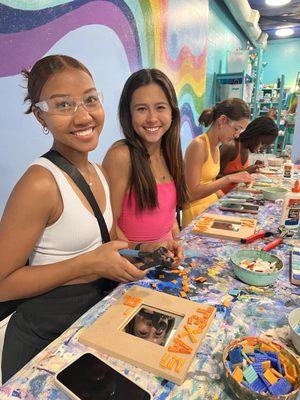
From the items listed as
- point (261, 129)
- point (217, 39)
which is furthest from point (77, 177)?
point (217, 39)

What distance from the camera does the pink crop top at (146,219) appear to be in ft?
4.45

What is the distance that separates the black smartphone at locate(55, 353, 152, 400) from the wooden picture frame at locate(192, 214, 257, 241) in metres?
0.79

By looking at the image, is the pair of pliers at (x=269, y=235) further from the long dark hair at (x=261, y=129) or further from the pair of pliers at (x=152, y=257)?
the long dark hair at (x=261, y=129)

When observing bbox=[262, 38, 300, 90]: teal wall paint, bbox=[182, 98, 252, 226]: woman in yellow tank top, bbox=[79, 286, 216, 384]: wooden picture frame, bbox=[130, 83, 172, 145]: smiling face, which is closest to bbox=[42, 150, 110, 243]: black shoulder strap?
bbox=[79, 286, 216, 384]: wooden picture frame

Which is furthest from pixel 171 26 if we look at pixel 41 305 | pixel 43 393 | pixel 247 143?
pixel 43 393

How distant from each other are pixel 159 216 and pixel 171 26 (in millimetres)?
Answer: 2806

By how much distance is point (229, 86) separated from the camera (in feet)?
18.1

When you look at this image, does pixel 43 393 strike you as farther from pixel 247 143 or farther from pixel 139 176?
pixel 247 143

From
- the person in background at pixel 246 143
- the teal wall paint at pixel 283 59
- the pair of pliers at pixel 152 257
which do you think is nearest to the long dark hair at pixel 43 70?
the pair of pliers at pixel 152 257

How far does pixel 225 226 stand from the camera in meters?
1.37

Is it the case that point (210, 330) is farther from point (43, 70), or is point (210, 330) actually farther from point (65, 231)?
point (43, 70)

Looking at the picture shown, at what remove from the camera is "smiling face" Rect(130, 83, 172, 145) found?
1.29 m

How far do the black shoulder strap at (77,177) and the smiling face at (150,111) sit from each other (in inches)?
19.8

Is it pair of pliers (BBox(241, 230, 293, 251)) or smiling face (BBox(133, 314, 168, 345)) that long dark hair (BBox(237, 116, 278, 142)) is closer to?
pair of pliers (BBox(241, 230, 293, 251))
